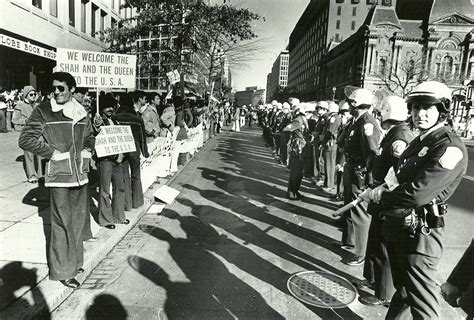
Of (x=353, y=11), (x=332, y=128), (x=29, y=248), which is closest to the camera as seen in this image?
(x=29, y=248)

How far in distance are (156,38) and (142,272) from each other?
13.6m

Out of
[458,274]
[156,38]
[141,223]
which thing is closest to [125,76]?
[141,223]

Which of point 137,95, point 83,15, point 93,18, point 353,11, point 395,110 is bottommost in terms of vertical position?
point 395,110

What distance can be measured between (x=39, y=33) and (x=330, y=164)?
50.6 feet

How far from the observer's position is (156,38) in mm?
15953

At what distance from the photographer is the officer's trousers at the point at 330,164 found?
9109 mm

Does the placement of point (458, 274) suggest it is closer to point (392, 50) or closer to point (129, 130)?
point (129, 130)

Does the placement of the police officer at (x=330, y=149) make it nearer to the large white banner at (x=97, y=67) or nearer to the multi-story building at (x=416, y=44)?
the large white banner at (x=97, y=67)

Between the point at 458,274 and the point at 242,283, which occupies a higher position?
the point at 458,274

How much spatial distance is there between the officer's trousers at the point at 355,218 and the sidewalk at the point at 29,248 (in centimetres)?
327

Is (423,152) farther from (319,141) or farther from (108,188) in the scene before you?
(319,141)

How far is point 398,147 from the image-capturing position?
3.70m

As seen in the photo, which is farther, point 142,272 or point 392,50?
point 392,50

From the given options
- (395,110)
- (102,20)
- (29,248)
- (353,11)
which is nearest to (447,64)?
(353,11)
